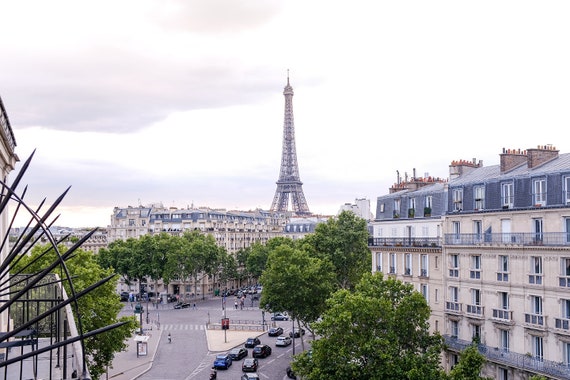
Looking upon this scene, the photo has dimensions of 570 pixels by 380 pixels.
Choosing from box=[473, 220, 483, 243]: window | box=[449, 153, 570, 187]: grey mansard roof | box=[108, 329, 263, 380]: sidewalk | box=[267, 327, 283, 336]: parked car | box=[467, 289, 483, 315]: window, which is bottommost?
box=[108, 329, 263, 380]: sidewalk

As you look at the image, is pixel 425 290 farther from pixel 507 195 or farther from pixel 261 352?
pixel 261 352

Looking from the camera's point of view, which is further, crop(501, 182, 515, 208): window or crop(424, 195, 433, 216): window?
crop(424, 195, 433, 216): window

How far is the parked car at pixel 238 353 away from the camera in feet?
189

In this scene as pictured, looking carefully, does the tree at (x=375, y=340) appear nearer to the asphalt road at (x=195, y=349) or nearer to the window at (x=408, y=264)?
the window at (x=408, y=264)

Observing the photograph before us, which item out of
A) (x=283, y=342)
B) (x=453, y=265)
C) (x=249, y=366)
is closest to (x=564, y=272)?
(x=453, y=265)

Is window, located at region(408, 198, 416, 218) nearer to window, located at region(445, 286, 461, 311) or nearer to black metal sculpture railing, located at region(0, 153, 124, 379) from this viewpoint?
window, located at region(445, 286, 461, 311)

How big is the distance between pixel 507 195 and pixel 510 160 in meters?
3.44

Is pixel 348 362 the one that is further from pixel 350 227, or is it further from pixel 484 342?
pixel 350 227

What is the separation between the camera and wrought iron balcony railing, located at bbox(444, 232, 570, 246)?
3160 cm

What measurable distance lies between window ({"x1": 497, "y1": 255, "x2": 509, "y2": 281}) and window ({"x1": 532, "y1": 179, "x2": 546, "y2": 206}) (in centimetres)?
376

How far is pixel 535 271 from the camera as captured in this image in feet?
108

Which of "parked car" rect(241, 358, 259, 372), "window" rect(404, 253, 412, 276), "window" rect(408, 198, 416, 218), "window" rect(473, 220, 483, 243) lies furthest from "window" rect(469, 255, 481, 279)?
"parked car" rect(241, 358, 259, 372)

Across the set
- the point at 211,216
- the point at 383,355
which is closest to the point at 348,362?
the point at 383,355

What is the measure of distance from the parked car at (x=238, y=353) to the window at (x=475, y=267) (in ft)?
90.8
